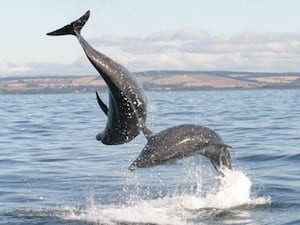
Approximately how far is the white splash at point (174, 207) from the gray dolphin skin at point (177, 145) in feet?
4.96

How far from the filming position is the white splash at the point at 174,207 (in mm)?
14719

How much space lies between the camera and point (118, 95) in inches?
530

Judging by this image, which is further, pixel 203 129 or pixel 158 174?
pixel 158 174

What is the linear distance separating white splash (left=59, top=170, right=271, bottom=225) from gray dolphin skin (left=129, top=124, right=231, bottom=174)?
1511mm

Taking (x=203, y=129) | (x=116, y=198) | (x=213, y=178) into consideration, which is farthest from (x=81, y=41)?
(x=213, y=178)

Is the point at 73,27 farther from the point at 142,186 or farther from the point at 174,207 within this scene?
the point at 142,186

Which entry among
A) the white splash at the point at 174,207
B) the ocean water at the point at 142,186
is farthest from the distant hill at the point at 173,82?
the white splash at the point at 174,207

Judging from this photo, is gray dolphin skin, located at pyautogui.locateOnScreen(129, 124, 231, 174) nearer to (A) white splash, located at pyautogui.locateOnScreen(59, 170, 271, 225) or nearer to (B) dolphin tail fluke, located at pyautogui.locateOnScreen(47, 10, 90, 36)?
(A) white splash, located at pyautogui.locateOnScreen(59, 170, 271, 225)

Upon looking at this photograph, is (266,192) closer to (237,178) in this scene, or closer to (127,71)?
(237,178)

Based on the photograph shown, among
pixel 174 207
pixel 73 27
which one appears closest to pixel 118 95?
pixel 73 27

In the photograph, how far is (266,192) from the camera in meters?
17.5

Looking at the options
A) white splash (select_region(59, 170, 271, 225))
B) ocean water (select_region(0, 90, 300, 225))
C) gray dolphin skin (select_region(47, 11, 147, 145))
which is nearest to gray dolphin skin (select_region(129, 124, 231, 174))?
gray dolphin skin (select_region(47, 11, 147, 145))

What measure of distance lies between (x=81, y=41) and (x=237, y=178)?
679cm

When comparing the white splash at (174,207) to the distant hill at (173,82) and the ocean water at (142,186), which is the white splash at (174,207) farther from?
the distant hill at (173,82)
